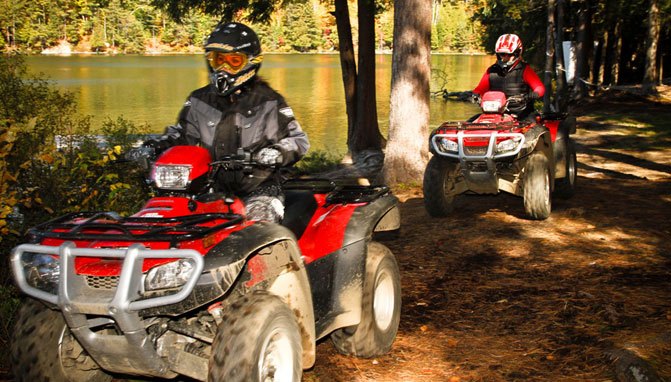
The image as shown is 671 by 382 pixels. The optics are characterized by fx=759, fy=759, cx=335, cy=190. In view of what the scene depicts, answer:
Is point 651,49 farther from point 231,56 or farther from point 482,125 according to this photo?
point 231,56

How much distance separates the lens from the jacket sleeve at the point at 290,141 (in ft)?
16.0

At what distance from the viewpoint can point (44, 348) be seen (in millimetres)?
3967

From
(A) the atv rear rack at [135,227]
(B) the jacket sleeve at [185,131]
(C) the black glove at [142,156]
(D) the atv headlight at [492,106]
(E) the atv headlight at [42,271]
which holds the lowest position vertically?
(E) the atv headlight at [42,271]

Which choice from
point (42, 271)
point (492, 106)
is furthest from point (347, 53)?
point (42, 271)

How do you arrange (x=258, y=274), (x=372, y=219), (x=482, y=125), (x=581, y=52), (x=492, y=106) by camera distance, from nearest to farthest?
(x=258, y=274)
(x=372, y=219)
(x=482, y=125)
(x=492, y=106)
(x=581, y=52)

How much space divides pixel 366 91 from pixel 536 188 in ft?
40.4

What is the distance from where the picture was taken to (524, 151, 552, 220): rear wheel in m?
9.69

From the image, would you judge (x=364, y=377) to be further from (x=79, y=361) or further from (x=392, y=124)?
(x=392, y=124)

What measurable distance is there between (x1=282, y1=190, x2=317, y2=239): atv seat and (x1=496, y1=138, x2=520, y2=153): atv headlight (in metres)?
4.69

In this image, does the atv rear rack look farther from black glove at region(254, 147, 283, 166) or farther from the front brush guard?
black glove at region(254, 147, 283, 166)

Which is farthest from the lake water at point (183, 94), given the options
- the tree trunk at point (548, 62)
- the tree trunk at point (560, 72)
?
the tree trunk at point (560, 72)

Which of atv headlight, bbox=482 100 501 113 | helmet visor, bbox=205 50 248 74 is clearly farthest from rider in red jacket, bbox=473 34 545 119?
helmet visor, bbox=205 50 248 74

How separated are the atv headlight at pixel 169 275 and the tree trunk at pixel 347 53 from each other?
1874 cm

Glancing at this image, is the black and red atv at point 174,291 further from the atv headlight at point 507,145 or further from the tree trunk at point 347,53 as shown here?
the tree trunk at point 347,53
